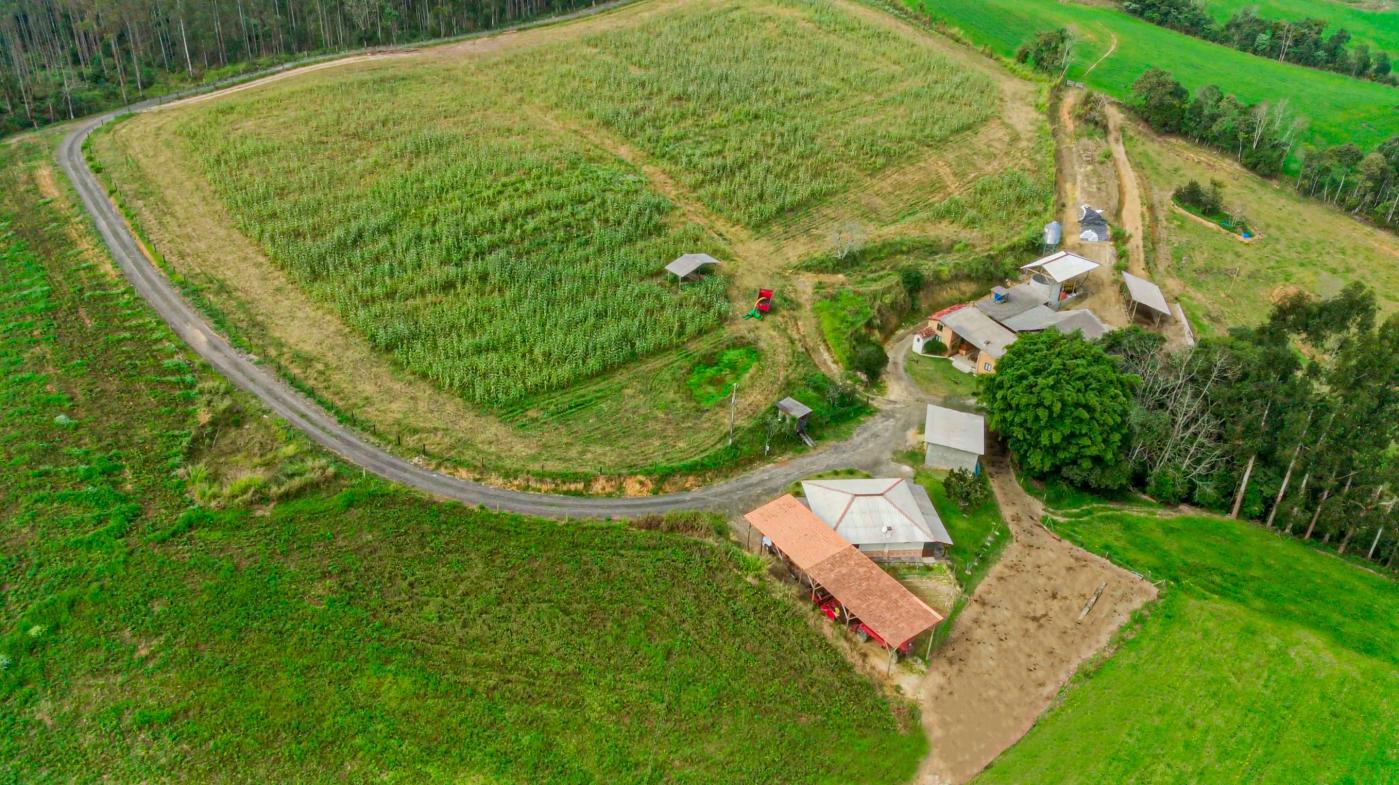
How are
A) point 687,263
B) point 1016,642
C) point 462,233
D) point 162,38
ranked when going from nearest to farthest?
point 1016,642, point 687,263, point 462,233, point 162,38

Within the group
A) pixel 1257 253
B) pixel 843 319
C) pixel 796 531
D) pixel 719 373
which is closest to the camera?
pixel 796 531

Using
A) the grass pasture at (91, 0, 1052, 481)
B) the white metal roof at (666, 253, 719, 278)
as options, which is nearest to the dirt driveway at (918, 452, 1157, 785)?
the grass pasture at (91, 0, 1052, 481)

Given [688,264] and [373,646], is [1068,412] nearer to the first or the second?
[688,264]

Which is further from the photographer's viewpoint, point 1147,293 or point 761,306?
point 1147,293

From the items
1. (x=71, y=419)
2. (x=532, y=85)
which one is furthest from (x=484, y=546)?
(x=532, y=85)

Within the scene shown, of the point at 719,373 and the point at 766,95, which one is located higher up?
the point at 766,95

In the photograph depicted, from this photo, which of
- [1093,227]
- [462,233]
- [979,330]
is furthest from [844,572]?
[1093,227]

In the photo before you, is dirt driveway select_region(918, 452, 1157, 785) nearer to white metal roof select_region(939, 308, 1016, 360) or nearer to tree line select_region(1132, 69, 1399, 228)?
white metal roof select_region(939, 308, 1016, 360)

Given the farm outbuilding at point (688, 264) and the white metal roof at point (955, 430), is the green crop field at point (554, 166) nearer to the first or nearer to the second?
the farm outbuilding at point (688, 264)
